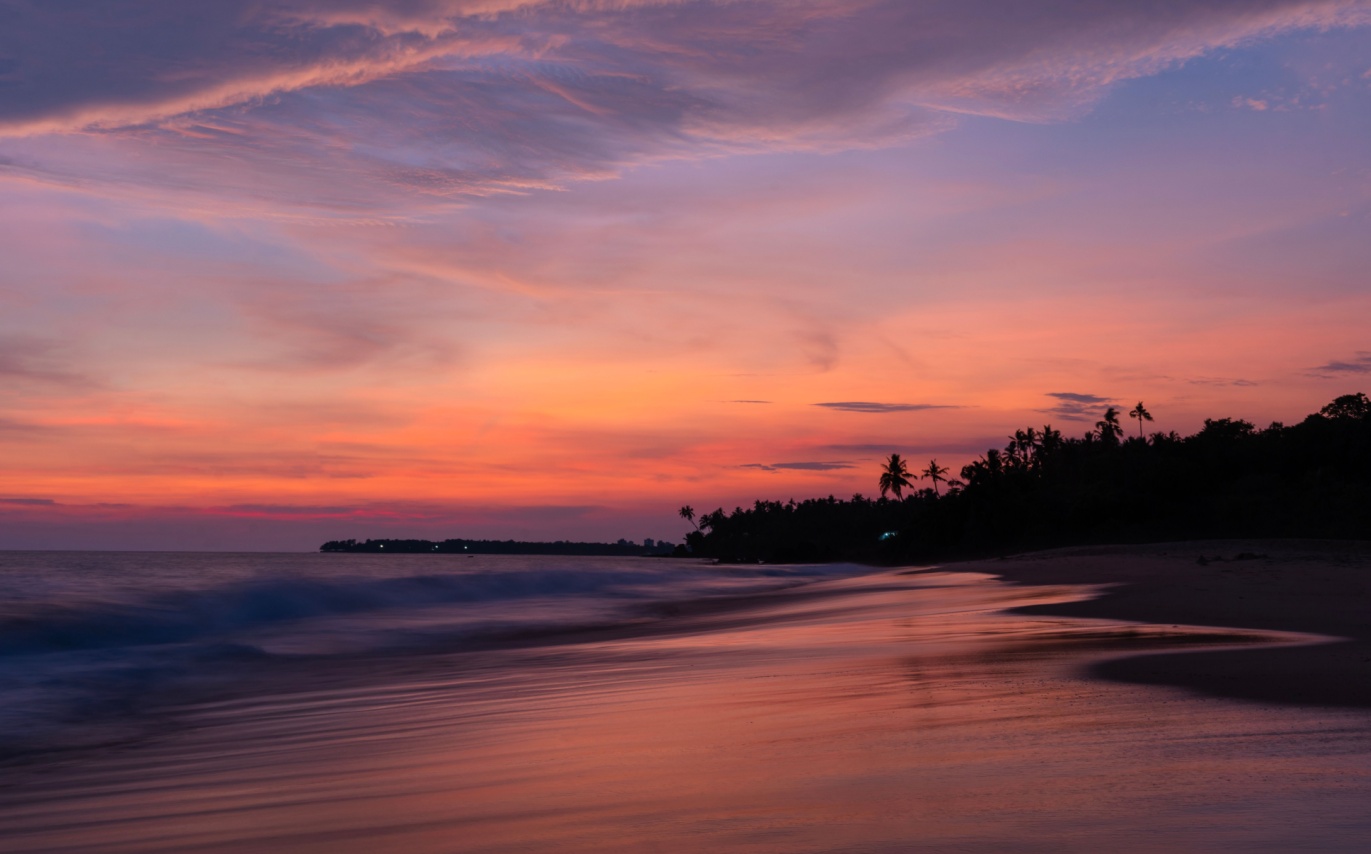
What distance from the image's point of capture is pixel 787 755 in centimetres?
437

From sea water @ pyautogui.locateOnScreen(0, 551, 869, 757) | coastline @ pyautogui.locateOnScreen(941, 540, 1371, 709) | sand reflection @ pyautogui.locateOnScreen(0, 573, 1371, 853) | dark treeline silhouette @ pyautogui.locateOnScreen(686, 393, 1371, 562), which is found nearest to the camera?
sand reflection @ pyautogui.locateOnScreen(0, 573, 1371, 853)

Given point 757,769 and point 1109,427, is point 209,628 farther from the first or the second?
point 1109,427

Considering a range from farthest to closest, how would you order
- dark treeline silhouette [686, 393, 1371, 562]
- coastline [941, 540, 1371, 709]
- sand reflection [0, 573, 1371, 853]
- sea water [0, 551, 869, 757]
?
dark treeline silhouette [686, 393, 1371, 562], sea water [0, 551, 869, 757], coastline [941, 540, 1371, 709], sand reflection [0, 573, 1371, 853]

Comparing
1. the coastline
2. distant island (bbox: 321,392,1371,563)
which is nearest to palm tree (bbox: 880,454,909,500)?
distant island (bbox: 321,392,1371,563)

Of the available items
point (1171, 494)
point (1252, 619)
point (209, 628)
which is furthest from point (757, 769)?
point (1171, 494)

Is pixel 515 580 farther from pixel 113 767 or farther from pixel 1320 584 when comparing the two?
pixel 113 767

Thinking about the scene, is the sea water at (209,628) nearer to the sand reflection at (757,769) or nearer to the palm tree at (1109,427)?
the sand reflection at (757,769)

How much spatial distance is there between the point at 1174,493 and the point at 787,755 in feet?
228

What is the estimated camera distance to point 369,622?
21.1m

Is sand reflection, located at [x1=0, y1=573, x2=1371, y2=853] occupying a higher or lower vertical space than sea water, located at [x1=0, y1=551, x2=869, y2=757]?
higher

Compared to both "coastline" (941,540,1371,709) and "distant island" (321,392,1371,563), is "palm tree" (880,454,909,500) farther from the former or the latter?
"coastline" (941,540,1371,709)

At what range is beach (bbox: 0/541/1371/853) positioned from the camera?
3.14m

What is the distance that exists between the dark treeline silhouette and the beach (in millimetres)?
56725

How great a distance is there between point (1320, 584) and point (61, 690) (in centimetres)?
1589
